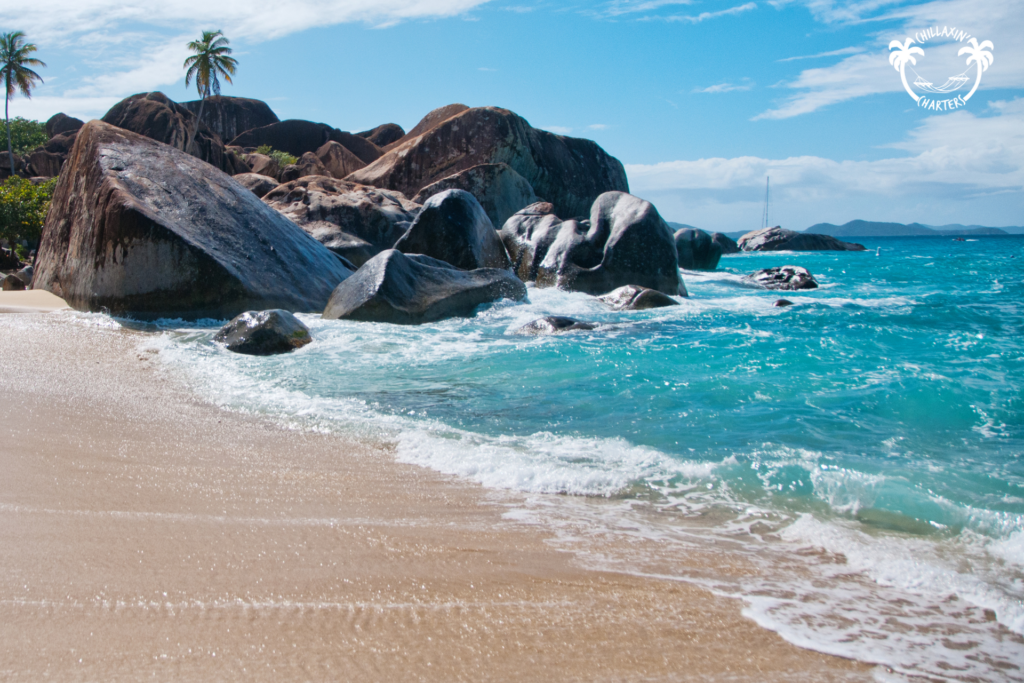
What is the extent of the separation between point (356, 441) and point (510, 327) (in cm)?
497

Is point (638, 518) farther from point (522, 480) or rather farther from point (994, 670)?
point (994, 670)

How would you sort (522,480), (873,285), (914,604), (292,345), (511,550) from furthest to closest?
1. (873,285)
2. (292,345)
3. (522,480)
4. (511,550)
5. (914,604)

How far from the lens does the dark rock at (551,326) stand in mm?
8266

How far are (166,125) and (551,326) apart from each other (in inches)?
1155

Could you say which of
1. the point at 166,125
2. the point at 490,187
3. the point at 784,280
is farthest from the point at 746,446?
the point at 166,125

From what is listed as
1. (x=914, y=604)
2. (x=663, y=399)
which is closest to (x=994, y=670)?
(x=914, y=604)

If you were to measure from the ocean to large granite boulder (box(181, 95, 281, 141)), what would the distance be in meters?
37.4

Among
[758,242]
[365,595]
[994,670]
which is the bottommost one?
[994,670]

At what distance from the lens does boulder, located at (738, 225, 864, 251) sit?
51.4 m

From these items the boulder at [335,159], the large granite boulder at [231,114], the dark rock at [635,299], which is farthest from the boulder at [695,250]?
the large granite boulder at [231,114]

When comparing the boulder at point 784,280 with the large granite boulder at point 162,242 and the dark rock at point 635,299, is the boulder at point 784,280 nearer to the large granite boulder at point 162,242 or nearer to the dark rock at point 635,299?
the dark rock at point 635,299

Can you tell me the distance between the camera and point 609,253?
43.0 feet

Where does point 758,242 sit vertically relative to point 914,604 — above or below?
above

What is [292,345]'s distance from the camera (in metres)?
6.74
